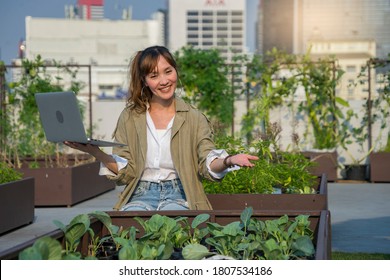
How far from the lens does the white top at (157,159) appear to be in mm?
4031

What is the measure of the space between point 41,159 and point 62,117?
7.94 metres

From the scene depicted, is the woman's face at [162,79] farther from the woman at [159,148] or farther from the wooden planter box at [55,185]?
the wooden planter box at [55,185]

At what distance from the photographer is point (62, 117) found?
10.5ft

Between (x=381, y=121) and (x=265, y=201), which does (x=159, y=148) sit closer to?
(x=265, y=201)

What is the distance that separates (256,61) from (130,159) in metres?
9.20

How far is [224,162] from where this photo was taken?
3729 millimetres

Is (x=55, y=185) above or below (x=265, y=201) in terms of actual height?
below

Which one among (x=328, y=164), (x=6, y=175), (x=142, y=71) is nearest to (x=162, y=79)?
(x=142, y=71)

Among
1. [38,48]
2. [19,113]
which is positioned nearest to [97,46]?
[38,48]

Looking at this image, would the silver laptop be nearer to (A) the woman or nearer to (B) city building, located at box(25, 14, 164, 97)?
(A) the woman

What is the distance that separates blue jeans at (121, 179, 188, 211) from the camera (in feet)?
13.0
